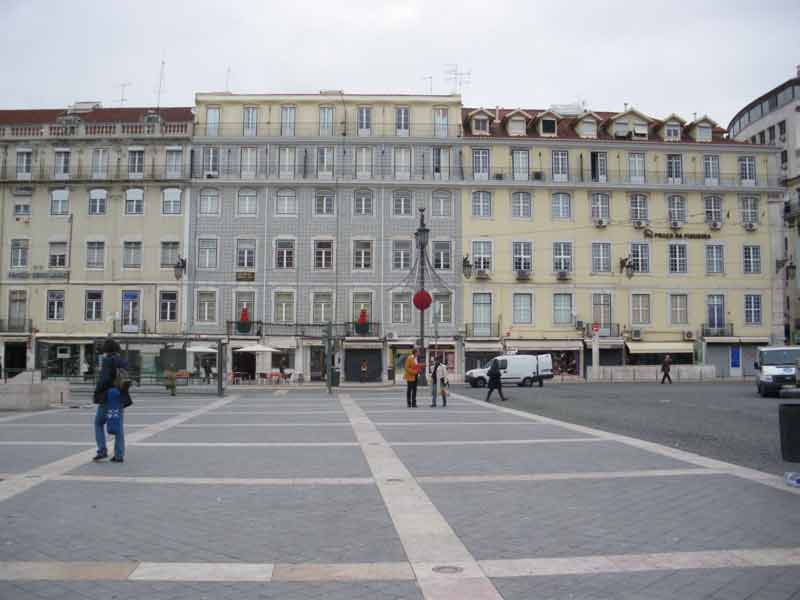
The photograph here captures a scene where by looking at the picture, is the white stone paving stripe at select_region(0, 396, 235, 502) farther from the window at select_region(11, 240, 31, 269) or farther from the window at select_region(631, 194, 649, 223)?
the window at select_region(631, 194, 649, 223)

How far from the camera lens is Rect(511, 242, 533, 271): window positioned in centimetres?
4997

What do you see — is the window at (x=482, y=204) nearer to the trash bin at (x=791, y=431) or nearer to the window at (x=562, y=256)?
the window at (x=562, y=256)

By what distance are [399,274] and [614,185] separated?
15.7 m

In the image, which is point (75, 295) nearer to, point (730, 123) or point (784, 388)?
point (784, 388)

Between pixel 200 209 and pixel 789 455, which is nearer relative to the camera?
pixel 789 455

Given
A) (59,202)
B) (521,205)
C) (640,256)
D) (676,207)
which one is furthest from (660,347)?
(59,202)

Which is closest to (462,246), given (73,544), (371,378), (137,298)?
(371,378)

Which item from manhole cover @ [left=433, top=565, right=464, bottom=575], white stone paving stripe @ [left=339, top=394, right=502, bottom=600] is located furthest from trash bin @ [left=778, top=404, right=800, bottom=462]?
manhole cover @ [left=433, top=565, right=464, bottom=575]

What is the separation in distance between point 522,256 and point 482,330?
18.5ft

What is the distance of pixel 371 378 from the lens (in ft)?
160

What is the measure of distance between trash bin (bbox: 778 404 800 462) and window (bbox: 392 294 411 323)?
4031 centimetres

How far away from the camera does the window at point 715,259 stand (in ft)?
169

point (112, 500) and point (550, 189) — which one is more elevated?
point (550, 189)

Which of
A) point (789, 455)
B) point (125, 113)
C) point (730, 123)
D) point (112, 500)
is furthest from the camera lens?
point (730, 123)
